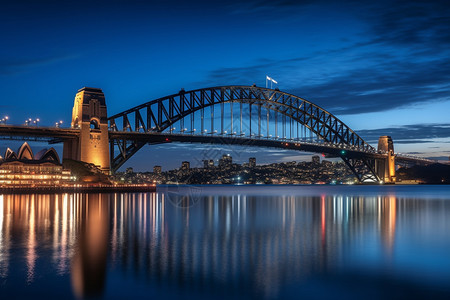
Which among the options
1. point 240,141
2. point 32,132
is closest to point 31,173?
point 32,132

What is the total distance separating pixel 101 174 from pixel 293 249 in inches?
1999

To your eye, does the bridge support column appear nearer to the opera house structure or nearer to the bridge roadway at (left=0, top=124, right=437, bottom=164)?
the bridge roadway at (left=0, top=124, right=437, bottom=164)

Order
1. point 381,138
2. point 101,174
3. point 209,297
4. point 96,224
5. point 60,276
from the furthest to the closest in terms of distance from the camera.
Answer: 1. point 381,138
2. point 101,174
3. point 96,224
4. point 60,276
5. point 209,297

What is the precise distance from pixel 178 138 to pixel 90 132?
13018 millimetres

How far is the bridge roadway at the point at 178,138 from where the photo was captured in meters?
61.6

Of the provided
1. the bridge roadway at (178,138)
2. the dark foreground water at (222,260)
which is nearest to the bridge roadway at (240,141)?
the bridge roadway at (178,138)

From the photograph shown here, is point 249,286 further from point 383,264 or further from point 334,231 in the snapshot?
point 334,231

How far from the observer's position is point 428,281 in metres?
12.4

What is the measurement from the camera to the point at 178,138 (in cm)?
7394

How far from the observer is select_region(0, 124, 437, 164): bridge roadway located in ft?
202

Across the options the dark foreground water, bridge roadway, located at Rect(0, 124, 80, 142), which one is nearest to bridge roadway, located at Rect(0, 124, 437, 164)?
bridge roadway, located at Rect(0, 124, 80, 142)

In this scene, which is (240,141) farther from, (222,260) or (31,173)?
(222,260)

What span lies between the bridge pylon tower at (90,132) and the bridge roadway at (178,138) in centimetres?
113

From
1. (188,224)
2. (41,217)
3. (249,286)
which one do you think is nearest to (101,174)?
(41,217)
